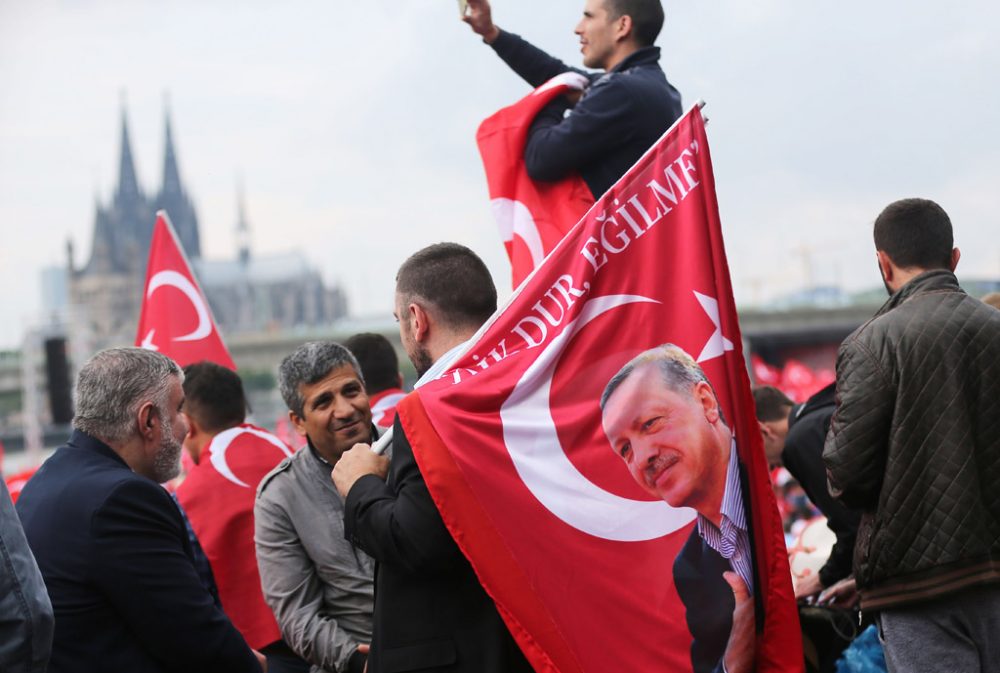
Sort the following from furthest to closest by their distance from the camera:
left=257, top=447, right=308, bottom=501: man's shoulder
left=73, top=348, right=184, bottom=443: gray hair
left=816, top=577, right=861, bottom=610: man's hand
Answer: left=816, top=577, right=861, bottom=610: man's hand < left=257, top=447, right=308, bottom=501: man's shoulder < left=73, top=348, right=184, bottom=443: gray hair

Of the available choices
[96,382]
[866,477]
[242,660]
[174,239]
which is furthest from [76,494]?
[174,239]

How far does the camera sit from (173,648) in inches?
138

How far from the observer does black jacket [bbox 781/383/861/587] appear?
445 cm

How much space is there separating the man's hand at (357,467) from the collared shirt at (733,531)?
0.88m

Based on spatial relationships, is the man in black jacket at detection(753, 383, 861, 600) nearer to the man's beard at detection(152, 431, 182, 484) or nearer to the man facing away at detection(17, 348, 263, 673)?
the man facing away at detection(17, 348, 263, 673)

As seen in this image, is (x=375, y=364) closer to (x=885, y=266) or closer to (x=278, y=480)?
(x=278, y=480)

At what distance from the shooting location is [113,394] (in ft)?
12.4

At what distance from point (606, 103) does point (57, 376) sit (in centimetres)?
2488

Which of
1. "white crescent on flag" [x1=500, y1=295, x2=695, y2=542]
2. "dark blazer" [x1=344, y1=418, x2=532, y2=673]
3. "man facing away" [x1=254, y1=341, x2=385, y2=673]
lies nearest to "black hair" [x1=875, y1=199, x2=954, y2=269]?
"white crescent on flag" [x1=500, y1=295, x2=695, y2=542]

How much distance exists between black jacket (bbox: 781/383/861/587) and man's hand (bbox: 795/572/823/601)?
19 cm

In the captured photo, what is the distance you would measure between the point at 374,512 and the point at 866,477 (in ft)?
4.67

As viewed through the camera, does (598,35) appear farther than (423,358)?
Yes

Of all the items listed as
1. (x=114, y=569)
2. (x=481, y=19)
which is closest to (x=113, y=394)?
(x=114, y=569)

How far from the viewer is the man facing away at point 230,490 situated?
498 cm
